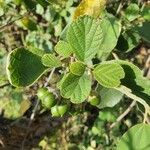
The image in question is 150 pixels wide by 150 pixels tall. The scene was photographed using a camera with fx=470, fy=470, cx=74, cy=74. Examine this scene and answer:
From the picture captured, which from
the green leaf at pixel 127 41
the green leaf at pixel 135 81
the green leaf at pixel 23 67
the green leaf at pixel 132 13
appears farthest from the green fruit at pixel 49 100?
the green leaf at pixel 132 13

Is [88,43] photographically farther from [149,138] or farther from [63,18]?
[63,18]

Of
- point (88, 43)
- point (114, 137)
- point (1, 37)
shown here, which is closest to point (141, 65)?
point (114, 137)

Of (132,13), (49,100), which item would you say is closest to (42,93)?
(49,100)

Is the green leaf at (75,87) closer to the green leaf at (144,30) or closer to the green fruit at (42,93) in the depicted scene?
the green fruit at (42,93)

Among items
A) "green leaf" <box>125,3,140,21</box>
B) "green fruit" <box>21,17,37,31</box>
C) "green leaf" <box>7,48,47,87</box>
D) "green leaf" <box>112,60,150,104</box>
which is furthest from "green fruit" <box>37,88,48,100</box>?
"green fruit" <box>21,17,37,31</box>

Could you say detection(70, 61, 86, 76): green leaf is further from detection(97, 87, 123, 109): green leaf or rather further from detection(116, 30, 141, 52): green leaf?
detection(116, 30, 141, 52): green leaf
